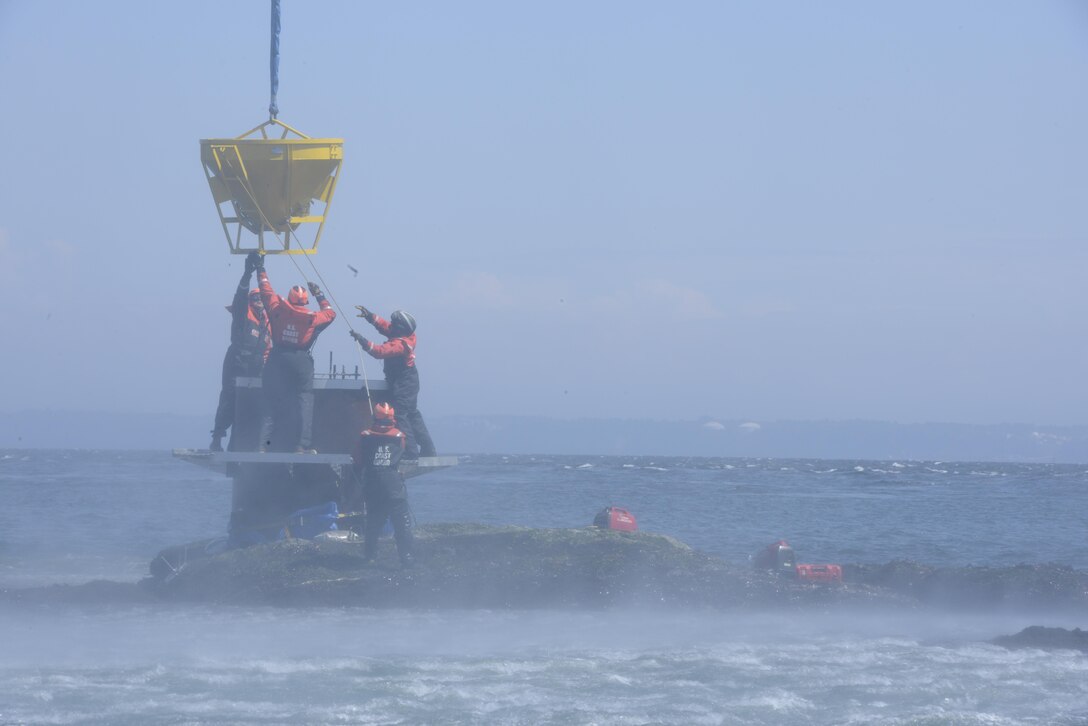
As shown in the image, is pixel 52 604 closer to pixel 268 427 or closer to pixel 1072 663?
pixel 268 427

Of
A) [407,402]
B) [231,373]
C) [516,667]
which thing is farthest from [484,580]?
[231,373]

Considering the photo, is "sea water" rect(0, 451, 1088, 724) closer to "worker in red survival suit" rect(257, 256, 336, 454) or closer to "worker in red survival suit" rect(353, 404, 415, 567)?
"worker in red survival suit" rect(353, 404, 415, 567)

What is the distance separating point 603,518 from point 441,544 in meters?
2.81

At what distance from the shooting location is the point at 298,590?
11148 millimetres

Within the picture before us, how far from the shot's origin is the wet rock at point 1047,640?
933 centimetres

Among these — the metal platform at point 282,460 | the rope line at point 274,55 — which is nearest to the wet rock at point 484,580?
the metal platform at point 282,460

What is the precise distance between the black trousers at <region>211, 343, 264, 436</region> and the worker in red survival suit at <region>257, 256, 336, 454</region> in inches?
34.3

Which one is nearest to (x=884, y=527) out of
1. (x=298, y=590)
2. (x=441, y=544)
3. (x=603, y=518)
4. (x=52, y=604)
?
(x=603, y=518)

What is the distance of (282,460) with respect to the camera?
40.0 feet

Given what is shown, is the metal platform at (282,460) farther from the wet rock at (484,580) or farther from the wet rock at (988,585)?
the wet rock at (988,585)

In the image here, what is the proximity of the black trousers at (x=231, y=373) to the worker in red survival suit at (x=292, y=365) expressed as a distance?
0.87 metres

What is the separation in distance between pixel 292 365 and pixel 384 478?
1.85 metres

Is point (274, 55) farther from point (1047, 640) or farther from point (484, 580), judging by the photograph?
point (1047, 640)

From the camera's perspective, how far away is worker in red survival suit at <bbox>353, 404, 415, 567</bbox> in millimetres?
11445
